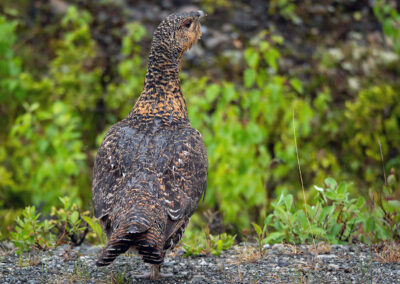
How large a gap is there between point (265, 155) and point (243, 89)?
4.80ft

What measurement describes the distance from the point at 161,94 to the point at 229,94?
247 cm

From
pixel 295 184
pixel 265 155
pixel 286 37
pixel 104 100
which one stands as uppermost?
pixel 286 37

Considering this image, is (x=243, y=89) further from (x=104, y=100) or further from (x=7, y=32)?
(x=7, y=32)

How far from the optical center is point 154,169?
13.9ft

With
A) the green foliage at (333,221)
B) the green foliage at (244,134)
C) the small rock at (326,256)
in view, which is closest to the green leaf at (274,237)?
the green foliage at (333,221)

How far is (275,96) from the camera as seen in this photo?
7.68 metres

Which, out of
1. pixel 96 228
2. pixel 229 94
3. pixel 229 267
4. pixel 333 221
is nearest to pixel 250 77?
pixel 229 94

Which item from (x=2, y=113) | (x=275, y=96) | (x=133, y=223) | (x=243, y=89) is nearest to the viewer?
(x=133, y=223)

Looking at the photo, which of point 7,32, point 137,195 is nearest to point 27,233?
point 137,195

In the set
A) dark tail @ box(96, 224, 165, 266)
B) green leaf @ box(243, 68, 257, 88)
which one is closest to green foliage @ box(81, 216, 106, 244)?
dark tail @ box(96, 224, 165, 266)

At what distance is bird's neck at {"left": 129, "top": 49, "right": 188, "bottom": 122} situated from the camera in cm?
482

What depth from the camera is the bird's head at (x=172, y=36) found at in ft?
16.7

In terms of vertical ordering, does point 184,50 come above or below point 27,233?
above

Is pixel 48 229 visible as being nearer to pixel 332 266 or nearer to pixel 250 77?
pixel 332 266
